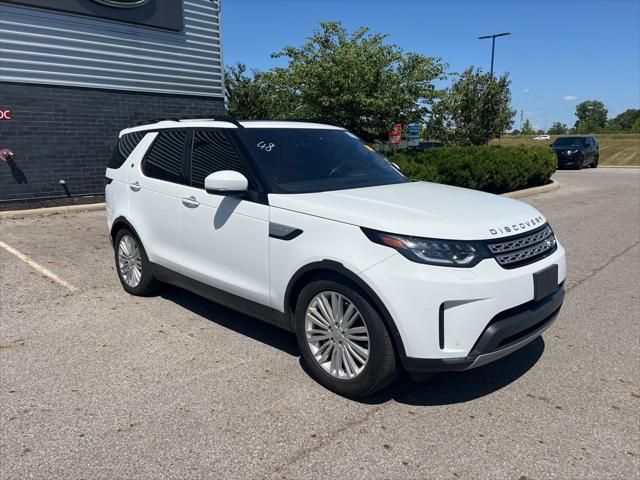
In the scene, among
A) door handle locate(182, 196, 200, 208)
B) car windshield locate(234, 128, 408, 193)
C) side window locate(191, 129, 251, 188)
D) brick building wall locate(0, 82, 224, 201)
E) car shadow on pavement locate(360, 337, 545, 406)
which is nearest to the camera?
car shadow on pavement locate(360, 337, 545, 406)

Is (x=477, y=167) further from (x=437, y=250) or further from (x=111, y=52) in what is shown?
(x=437, y=250)

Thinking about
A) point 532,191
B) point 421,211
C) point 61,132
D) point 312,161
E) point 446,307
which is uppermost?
point 61,132

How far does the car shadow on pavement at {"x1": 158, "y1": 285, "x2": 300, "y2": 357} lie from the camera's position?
4293 mm

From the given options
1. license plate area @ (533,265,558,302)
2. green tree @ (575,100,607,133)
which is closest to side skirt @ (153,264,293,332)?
license plate area @ (533,265,558,302)

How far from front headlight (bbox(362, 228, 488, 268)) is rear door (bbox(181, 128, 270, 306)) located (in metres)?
1.05

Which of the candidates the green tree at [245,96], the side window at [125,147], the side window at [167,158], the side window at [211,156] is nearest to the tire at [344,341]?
the side window at [211,156]

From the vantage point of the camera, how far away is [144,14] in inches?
461

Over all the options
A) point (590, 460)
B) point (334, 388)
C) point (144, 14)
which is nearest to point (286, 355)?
point (334, 388)

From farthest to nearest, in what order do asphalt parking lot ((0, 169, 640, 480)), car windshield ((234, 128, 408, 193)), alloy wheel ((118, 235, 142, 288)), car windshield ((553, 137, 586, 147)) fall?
1. car windshield ((553, 137, 586, 147))
2. alloy wheel ((118, 235, 142, 288))
3. car windshield ((234, 128, 408, 193))
4. asphalt parking lot ((0, 169, 640, 480))

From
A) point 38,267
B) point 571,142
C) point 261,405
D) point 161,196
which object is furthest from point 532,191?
point 571,142

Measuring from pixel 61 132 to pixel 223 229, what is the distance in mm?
8697

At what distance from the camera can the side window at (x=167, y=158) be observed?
4.57 metres

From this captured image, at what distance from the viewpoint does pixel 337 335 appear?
3.37 m

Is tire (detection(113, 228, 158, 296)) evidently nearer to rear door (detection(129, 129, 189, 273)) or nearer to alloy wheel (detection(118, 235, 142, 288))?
alloy wheel (detection(118, 235, 142, 288))
